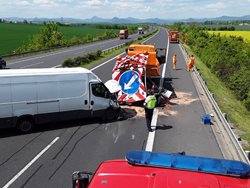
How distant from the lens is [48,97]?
46.7 ft

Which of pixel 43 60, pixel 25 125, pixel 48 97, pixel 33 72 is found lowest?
pixel 43 60

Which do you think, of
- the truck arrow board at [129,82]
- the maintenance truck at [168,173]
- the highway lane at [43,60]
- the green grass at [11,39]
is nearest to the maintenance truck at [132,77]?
Answer: the truck arrow board at [129,82]

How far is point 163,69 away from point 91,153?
2303 centimetres

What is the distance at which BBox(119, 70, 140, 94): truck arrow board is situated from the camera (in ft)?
61.1

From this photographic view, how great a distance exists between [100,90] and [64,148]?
13.4 feet

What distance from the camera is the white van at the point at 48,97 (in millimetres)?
13430

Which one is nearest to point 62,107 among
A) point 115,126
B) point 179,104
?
point 115,126

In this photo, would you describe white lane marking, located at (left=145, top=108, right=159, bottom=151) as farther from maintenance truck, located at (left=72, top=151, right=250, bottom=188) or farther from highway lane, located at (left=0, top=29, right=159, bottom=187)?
maintenance truck, located at (left=72, top=151, right=250, bottom=188)

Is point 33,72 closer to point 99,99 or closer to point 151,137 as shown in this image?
point 99,99

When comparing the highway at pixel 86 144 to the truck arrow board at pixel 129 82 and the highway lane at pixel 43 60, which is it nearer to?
the truck arrow board at pixel 129 82

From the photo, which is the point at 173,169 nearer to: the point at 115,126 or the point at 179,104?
the point at 115,126

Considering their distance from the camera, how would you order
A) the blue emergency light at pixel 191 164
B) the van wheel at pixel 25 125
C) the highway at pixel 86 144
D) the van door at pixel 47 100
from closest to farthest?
1. the blue emergency light at pixel 191 164
2. the highway at pixel 86 144
3. the van wheel at pixel 25 125
4. the van door at pixel 47 100

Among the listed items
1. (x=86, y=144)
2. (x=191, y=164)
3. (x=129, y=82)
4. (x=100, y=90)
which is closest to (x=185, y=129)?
(x=100, y=90)

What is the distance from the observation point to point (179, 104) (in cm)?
1933
